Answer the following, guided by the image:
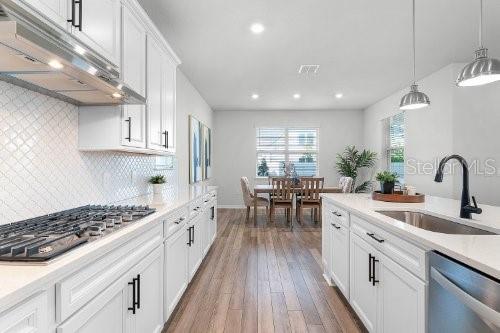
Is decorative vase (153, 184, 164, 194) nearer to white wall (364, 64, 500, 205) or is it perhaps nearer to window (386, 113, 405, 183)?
white wall (364, 64, 500, 205)

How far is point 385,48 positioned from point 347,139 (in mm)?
4250

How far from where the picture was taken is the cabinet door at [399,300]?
4.25 feet

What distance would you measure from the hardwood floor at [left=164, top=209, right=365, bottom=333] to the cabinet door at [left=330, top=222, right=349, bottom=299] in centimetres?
19

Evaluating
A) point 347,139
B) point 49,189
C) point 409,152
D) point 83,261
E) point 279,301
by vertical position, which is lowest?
point 279,301

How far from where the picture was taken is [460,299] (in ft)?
3.35

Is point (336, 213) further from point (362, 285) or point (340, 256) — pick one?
point (362, 285)

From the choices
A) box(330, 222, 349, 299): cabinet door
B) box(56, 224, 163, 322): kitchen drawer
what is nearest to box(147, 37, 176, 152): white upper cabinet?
box(56, 224, 163, 322): kitchen drawer

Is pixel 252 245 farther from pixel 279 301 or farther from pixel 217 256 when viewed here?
pixel 279 301

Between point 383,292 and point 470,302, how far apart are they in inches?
29.2

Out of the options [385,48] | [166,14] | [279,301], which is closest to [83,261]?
[279,301]

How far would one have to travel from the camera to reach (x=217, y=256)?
12.1 feet

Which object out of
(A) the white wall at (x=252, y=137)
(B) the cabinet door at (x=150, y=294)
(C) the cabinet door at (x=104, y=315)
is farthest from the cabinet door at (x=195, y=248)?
(A) the white wall at (x=252, y=137)

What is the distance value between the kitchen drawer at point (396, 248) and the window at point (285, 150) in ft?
18.6

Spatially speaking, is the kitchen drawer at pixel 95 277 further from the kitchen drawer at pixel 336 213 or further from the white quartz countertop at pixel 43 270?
the kitchen drawer at pixel 336 213
